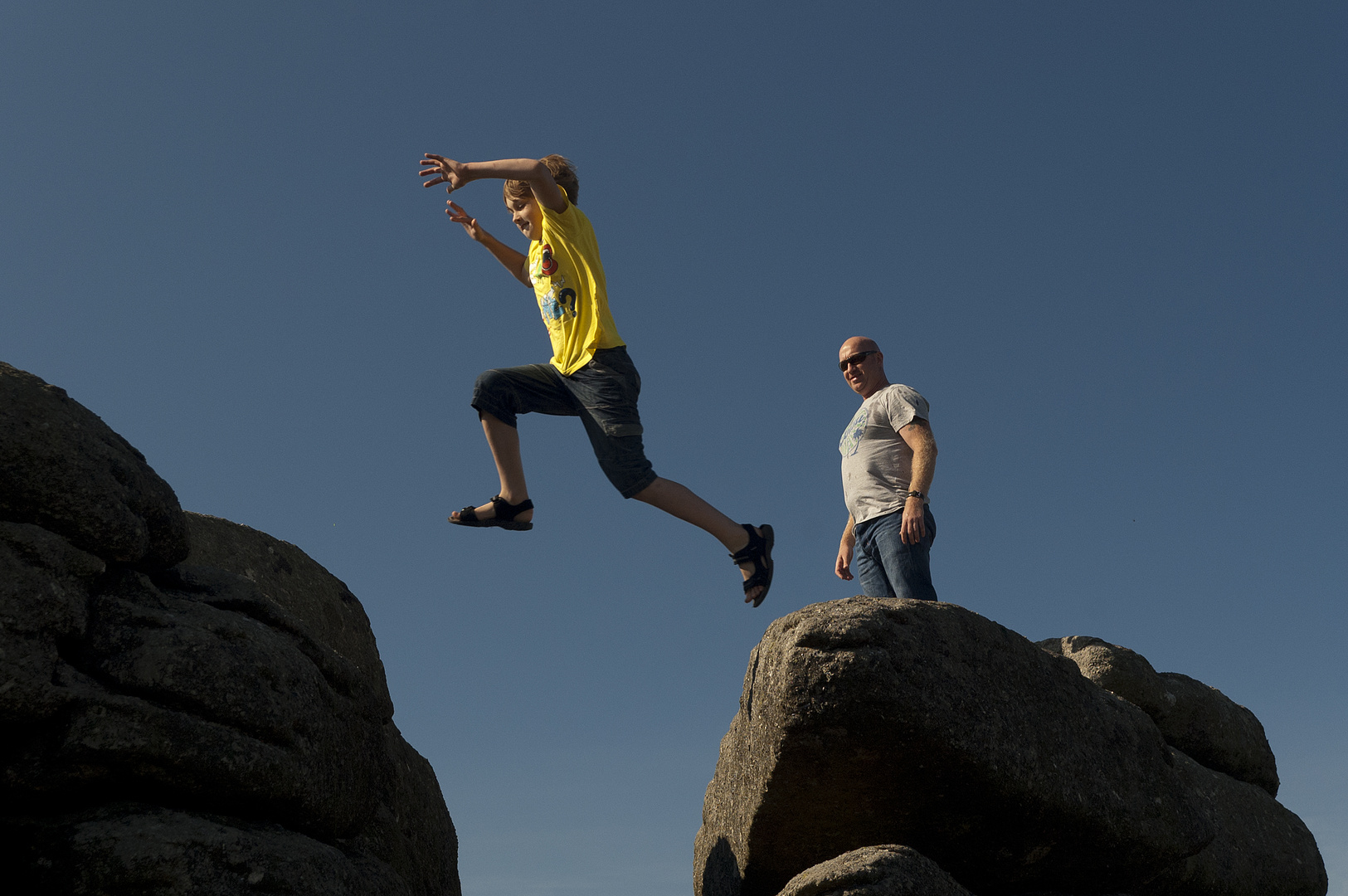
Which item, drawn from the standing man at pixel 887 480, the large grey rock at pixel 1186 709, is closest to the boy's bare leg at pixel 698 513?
the standing man at pixel 887 480

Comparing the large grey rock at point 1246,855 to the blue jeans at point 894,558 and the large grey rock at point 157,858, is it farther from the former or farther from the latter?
the large grey rock at point 157,858

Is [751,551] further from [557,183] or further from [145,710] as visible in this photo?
[145,710]

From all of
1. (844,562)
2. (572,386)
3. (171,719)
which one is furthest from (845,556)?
(171,719)

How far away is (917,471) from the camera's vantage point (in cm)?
872

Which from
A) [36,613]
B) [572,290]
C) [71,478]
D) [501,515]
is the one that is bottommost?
[36,613]

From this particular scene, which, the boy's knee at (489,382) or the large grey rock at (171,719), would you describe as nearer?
the large grey rock at (171,719)

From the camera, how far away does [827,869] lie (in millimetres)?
6328

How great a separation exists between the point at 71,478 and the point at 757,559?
5.57 m

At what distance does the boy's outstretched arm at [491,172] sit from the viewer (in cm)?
888

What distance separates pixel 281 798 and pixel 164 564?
156 cm

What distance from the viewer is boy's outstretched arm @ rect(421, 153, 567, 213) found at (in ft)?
29.1

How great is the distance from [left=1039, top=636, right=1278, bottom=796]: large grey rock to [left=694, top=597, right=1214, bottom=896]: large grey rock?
5.09ft

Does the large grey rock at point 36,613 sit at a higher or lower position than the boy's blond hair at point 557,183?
lower

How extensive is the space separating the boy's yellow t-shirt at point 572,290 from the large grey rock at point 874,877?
4.59 m
